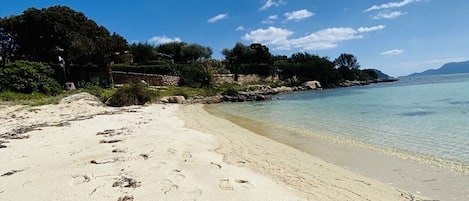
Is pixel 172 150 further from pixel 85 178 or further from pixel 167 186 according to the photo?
pixel 167 186

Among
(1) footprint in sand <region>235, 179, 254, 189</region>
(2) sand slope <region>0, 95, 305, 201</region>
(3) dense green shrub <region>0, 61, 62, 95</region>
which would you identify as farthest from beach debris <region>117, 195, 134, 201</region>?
(3) dense green shrub <region>0, 61, 62, 95</region>

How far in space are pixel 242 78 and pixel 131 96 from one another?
153 ft

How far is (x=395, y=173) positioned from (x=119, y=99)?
2416cm

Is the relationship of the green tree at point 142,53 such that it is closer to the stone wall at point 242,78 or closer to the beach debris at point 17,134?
the stone wall at point 242,78

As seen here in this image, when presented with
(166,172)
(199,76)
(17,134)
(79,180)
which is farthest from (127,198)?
(199,76)

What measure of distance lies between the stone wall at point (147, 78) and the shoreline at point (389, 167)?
147ft

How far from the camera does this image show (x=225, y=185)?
5332 millimetres

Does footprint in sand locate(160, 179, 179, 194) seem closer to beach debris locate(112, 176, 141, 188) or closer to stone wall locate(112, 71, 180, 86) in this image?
beach debris locate(112, 176, 141, 188)

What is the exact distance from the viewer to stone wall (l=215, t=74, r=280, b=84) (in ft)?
220

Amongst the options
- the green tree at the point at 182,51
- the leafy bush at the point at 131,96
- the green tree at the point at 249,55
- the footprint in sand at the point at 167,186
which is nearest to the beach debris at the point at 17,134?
the footprint in sand at the point at 167,186

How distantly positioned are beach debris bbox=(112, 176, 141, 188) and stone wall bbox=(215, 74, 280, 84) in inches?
2235

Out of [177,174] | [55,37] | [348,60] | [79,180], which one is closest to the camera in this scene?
[79,180]

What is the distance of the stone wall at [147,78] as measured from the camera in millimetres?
52928

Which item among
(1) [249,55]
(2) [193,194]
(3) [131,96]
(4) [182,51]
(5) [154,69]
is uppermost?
(4) [182,51]
